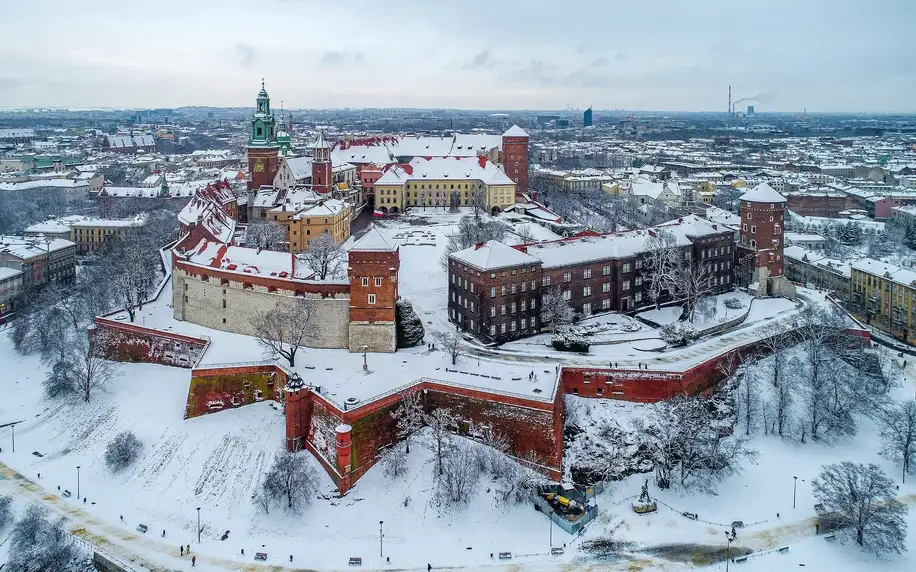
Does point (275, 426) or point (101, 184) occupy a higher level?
point (101, 184)

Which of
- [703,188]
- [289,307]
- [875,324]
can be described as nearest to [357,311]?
[289,307]

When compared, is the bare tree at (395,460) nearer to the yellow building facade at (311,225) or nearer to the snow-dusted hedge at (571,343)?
the snow-dusted hedge at (571,343)

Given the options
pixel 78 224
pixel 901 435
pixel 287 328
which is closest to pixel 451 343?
pixel 287 328

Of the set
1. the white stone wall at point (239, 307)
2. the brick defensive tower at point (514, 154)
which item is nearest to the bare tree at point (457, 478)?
the white stone wall at point (239, 307)

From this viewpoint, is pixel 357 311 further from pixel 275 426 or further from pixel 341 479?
pixel 341 479

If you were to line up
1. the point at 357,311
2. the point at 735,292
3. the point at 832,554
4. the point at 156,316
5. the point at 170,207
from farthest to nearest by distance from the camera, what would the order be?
the point at 170,207 → the point at 735,292 → the point at 156,316 → the point at 357,311 → the point at 832,554

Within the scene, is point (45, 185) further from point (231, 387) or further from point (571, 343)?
point (571, 343)

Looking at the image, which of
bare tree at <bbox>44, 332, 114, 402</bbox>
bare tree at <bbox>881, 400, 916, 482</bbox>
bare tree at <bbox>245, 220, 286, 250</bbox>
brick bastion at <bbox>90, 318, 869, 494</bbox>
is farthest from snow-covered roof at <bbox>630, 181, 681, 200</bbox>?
bare tree at <bbox>44, 332, 114, 402</bbox>
